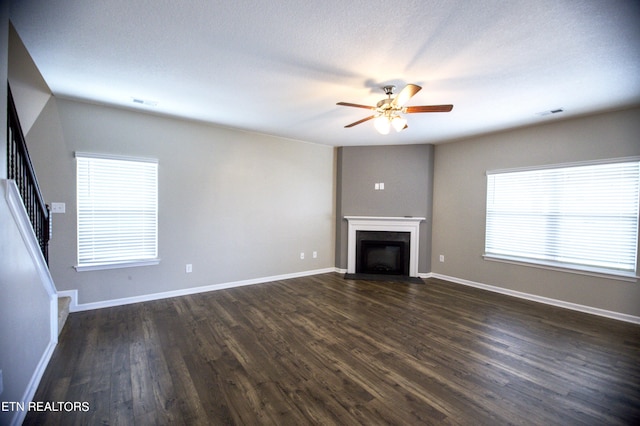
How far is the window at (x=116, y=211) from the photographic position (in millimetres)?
3273

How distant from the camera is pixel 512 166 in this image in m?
4.19

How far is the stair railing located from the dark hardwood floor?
3.68 ft

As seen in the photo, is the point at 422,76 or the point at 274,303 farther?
the point at 274,303

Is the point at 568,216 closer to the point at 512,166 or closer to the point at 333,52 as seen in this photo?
the point at 512,166

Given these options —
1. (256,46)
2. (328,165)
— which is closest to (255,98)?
(256,46)

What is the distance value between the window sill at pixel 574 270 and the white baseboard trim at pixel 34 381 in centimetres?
541

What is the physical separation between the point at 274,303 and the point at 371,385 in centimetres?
196

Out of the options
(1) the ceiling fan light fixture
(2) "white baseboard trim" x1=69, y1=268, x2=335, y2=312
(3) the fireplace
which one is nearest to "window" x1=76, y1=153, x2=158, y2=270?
(2) "white baseboard trim" x1=69, y1=268, x2=335, y2=312

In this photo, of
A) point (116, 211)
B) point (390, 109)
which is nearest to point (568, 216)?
point (390, 109)

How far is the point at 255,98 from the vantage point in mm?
3039

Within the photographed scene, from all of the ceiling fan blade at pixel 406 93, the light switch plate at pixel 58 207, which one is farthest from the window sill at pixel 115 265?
the ceiling fan blade at pixel 406 93

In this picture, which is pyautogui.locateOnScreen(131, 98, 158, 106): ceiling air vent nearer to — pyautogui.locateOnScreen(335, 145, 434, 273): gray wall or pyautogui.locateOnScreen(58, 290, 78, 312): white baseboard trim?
pyautogui.locateOnScreen(58, 290, 78, 312): white baseboard trim

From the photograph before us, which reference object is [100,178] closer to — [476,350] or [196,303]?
[196,303]

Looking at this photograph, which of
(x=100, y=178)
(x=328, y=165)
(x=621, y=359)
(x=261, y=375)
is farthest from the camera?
(x=328, y=165)
